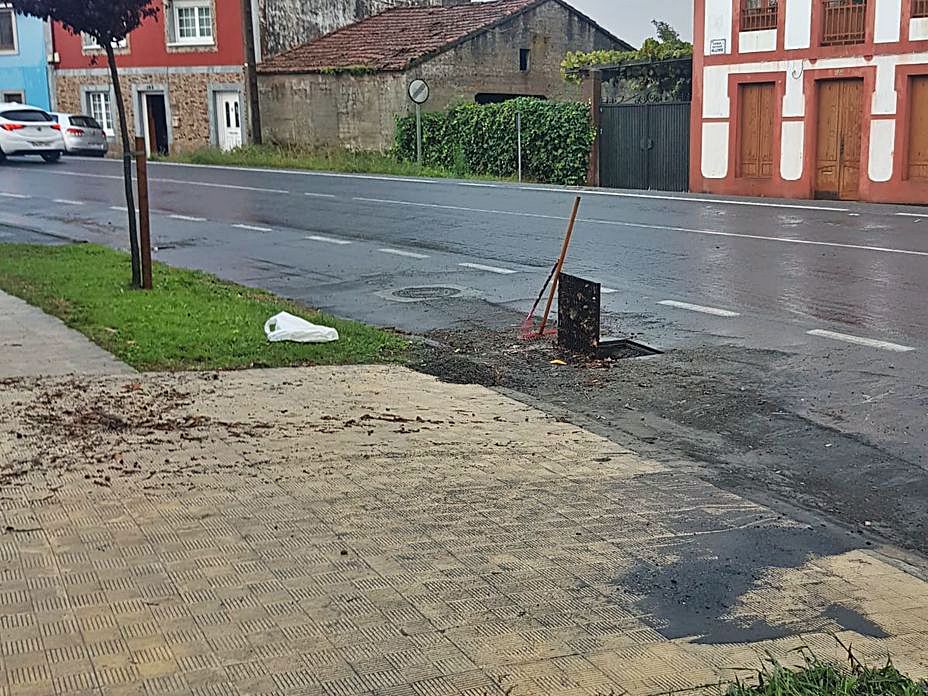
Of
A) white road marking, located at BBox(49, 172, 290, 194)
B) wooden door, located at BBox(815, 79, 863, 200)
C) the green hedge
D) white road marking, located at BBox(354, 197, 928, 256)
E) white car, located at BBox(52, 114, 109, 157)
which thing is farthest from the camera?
white car, located at BBox(52, 114, 109, 157)

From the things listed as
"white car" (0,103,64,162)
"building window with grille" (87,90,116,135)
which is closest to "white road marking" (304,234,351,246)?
"white car" (0,103,64,162)

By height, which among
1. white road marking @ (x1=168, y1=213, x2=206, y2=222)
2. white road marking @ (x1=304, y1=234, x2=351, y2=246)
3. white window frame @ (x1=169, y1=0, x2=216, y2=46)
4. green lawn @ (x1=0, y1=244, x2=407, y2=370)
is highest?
white window frame @ (x1=169, y1=0, x2=216, y2=46)

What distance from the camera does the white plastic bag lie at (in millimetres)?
9500

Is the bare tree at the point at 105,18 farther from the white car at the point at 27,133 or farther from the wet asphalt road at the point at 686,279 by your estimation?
the white car at the point at 27,133

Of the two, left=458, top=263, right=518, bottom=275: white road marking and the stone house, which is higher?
the stone house

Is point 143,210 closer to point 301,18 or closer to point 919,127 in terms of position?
point 919,127

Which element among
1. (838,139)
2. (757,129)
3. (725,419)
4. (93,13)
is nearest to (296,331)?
(725,419)

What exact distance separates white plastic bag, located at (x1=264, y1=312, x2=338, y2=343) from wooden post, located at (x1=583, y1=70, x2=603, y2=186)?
20616mm

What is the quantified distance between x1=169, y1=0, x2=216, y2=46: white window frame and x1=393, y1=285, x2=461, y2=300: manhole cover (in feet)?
103

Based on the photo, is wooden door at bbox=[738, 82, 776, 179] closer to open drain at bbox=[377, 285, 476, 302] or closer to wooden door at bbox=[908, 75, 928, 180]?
wooden door at bbox=[908, 75, 928, 180]

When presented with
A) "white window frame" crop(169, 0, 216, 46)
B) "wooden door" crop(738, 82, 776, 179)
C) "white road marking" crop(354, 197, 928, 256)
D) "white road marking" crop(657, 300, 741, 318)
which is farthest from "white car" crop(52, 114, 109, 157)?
"white road marking" crop(657, 300, 741, 318)

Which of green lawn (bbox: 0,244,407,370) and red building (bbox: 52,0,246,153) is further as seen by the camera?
red building (bbox: 52,0,246,153)

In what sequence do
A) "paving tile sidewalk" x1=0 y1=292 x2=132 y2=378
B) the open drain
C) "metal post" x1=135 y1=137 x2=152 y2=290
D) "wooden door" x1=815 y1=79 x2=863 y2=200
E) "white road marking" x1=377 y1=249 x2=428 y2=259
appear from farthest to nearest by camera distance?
"wooden door" x1=815 y1=79 x2=863 y2=200
"white road marking" x1=377 y1=249 x2=428 y2=259
the open drain
"metal post" x1=135 y1=137 x2=152 y2=290
"paving tile sidewalk" x1=0 y1=292 x2=132 y2=378

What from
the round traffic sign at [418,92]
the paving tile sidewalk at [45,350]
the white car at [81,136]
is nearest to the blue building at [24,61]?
the white car at [81,136]
